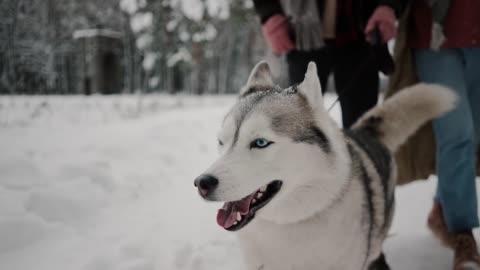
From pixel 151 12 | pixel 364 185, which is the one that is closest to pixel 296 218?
pixel 364 185

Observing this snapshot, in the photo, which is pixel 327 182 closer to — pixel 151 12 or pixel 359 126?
pixel 359 126

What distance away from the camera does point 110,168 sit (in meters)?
3.48

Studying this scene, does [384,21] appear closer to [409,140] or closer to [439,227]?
[409,140]

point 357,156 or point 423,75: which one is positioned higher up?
point 423,75

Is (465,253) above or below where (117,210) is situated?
above

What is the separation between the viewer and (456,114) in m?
1.88

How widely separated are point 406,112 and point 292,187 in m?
0.94

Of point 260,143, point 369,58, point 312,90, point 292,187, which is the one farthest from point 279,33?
point 292,187

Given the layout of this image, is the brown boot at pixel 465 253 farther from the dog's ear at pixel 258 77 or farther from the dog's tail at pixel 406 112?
the dog's ear at pixel 258 77

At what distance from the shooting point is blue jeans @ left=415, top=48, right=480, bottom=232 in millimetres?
1889

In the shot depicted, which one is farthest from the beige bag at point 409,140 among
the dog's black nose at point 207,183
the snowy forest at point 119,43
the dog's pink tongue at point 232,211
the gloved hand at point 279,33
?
the snowy forest at point 119,43

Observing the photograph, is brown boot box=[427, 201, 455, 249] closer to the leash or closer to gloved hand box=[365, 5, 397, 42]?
the leash

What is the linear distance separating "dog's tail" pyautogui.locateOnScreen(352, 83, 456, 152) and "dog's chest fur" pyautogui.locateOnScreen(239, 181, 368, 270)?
641 millimetres

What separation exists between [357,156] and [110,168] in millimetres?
2634
